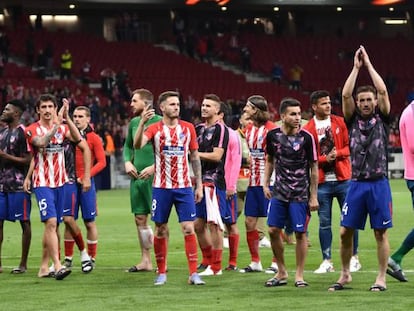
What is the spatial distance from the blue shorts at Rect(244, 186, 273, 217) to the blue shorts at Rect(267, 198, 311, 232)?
2.11 metres

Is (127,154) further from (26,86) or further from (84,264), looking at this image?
(26,86)

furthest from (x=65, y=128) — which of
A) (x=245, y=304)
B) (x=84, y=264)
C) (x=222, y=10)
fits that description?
(x=222, y=10)

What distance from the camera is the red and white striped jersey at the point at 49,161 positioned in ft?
47.2

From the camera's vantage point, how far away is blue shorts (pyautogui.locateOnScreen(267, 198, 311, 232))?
13211 millimetres

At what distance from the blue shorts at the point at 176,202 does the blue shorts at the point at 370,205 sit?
1.88 m

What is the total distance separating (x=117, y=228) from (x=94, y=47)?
31.9m

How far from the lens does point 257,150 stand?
16.2 metres

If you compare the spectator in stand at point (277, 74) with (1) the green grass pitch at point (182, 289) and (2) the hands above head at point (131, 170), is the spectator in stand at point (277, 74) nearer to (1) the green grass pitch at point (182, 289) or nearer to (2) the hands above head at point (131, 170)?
(1) the green grass pitch at point (182, 289)

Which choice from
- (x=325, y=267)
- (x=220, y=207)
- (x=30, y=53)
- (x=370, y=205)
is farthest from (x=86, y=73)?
(x=370, y=205)

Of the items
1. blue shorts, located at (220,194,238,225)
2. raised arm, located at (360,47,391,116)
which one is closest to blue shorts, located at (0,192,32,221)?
blue shorts, located at (220,194,238,225)

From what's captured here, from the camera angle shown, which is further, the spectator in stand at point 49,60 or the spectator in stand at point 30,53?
the spectator in stand at point 49,60

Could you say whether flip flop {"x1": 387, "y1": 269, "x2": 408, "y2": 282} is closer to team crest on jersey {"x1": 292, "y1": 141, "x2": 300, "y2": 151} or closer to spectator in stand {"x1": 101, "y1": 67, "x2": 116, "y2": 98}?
team crest on jersey {"x1": 292, "y1": 141, "x2": 300, "y2": 151}

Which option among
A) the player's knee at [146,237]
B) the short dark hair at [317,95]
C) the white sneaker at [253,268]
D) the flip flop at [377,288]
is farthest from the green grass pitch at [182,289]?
the short dark hair at [317,95]

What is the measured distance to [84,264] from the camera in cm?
1510
